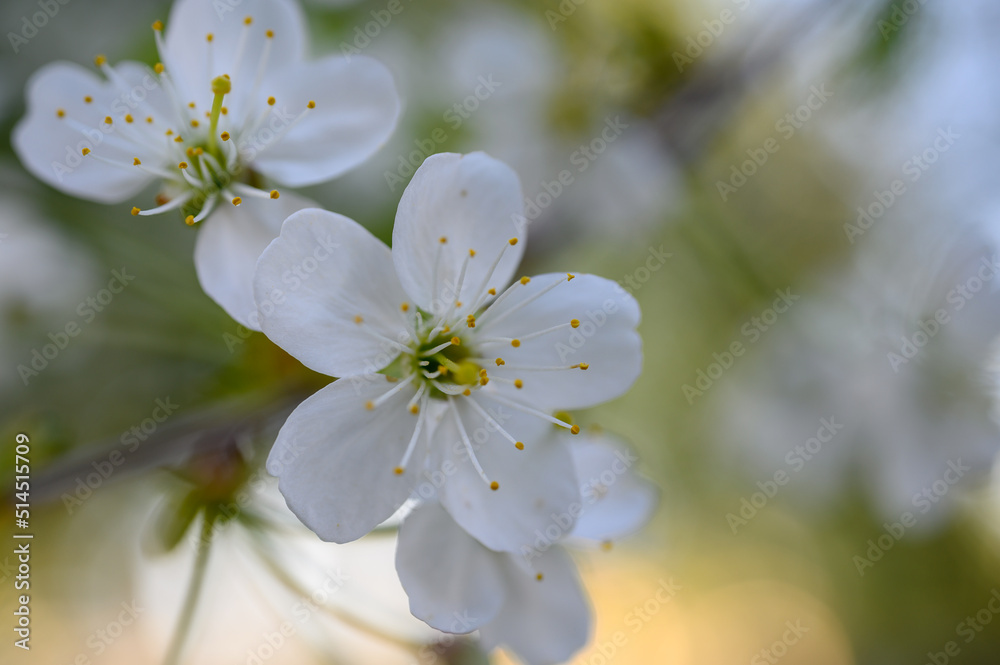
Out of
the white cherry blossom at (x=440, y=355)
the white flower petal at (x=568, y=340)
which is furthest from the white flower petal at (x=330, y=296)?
the white flower petal at (x=568, y=340)

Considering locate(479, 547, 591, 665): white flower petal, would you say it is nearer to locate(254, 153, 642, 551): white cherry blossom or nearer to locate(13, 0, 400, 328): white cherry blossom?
locate(254, 153, 642, 551): white cherry blossom

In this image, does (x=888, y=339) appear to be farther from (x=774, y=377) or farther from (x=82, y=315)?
(x=82, y=315)

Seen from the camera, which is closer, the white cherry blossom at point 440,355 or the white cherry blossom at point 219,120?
the white cherry blossom at point 440,355

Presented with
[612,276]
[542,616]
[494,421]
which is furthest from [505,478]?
[612,276]

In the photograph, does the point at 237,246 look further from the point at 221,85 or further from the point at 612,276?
the point at 612,276

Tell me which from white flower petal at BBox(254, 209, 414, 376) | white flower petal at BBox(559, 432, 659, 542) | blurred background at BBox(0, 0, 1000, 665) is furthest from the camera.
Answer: blurred background at BBox(0, 0, 1000, 665)

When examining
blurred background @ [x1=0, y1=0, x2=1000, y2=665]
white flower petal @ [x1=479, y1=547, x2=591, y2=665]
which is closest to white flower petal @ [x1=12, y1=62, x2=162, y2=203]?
blurred background @ [x1=0, y1=0, x2=1000, y2=665]

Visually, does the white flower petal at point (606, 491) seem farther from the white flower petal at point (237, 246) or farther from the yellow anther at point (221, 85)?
the yellow anther at point (221, 85)
